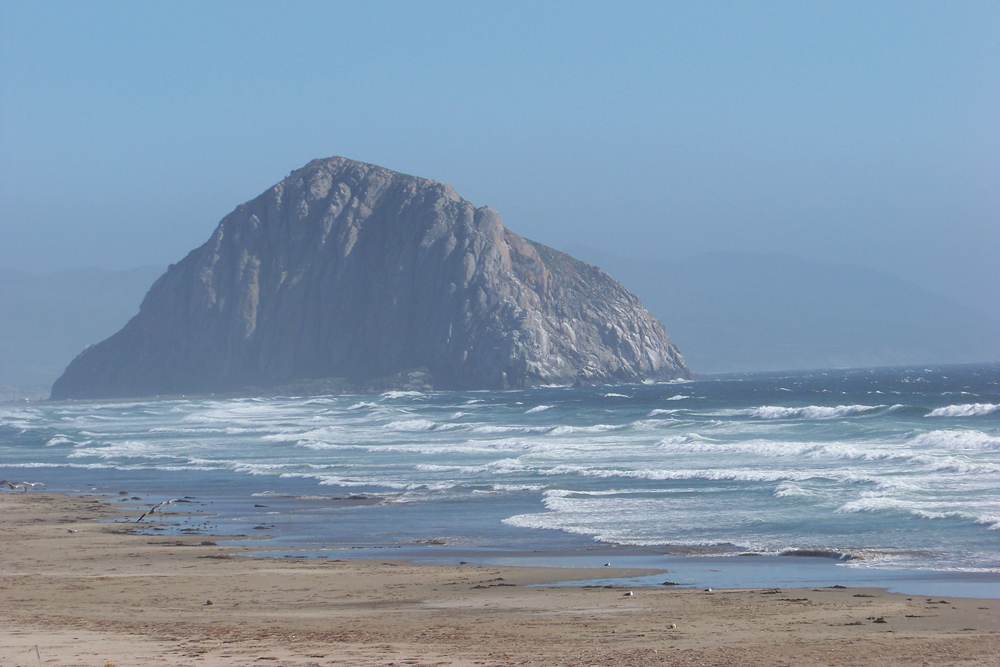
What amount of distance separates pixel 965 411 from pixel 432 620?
48.0m

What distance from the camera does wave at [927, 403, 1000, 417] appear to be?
2040 inches

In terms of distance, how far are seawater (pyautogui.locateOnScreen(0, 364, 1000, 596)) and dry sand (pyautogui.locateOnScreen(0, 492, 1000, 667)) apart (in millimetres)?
3311

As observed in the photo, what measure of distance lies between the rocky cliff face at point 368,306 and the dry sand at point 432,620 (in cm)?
12182

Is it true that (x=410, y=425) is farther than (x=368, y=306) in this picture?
No

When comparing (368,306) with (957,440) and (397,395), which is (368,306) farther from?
(957,440)

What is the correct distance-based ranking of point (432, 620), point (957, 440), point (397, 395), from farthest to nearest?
point (397, 395) → point (957, 440) → point (432, 620)

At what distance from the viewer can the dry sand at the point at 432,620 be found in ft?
33.6

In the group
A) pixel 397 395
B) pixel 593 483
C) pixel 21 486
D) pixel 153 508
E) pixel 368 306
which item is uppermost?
pixel 368 306

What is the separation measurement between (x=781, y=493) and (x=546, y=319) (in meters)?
124

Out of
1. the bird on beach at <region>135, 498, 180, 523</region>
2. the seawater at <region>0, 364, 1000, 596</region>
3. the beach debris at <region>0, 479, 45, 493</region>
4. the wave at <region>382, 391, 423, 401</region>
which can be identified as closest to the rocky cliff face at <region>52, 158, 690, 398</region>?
the wave at <region>382, 391, 423, 401</region>

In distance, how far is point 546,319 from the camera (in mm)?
148625

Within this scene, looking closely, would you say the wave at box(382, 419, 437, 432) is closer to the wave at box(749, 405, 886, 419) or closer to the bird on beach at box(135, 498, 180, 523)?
the wave at box(749, 405, 886, 419)

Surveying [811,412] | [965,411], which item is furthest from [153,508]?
[965,411]

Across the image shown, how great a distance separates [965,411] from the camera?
175 ft
